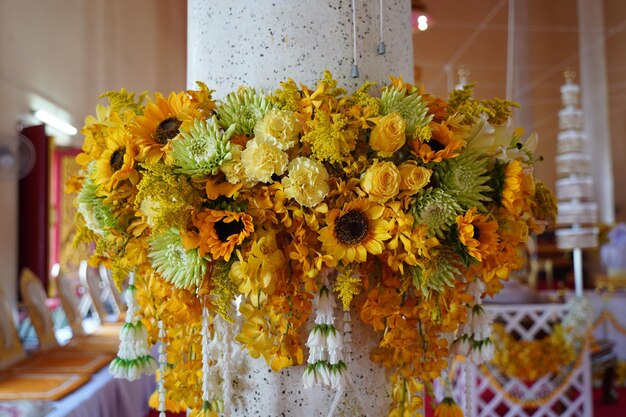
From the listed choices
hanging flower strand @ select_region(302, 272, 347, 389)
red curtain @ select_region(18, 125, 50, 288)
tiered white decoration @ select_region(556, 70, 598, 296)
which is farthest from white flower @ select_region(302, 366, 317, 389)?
red curtain @ select_region(18, 125, 50, 288)

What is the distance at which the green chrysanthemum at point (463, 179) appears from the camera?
1.31 m

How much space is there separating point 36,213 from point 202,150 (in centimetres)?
783

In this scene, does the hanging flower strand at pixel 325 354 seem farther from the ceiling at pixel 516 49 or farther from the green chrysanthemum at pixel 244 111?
the ceiling at pixel 516 49

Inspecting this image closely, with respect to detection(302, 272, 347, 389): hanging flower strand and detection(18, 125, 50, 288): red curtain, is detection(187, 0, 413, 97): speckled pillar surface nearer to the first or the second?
detection(302, 272, 347, 389): hanging flower strand

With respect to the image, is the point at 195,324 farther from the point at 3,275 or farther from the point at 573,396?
the point at 3,275

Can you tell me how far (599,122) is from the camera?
1220cm

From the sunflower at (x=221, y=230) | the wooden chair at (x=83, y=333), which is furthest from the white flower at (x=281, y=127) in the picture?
the wooden chair at (x=83, y=333)

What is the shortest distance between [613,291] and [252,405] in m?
6.56

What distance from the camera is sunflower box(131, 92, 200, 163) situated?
1315mm

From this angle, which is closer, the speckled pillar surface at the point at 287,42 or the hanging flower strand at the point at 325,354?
the hanging flower strand at the point at 325,354

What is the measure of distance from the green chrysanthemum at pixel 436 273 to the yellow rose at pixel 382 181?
0.57 feet

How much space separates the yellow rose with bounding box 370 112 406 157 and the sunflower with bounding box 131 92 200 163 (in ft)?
1.23

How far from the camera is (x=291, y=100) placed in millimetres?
1305

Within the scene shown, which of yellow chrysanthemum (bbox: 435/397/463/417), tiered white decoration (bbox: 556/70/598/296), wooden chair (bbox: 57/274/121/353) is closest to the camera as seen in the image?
yellow chrysanthemum (bbox: 435/397/463/417)
